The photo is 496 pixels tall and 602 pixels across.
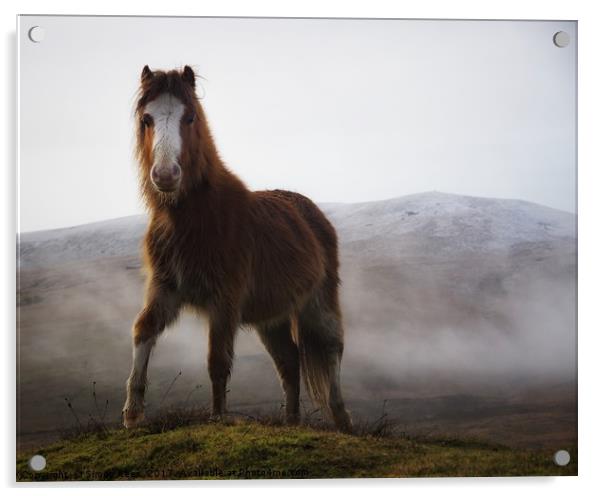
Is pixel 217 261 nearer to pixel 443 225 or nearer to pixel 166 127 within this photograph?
pixel 166 127

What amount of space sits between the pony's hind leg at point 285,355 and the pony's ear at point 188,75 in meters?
1.38

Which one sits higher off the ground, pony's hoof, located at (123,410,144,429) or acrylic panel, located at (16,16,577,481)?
acrylic panel, located at (16,16,577,481)

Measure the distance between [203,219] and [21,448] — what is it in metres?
1.54

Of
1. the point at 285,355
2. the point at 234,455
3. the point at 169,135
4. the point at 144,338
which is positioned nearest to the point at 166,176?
the point at 169,135

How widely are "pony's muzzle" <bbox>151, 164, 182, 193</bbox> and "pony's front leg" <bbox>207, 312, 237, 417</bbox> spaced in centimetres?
70

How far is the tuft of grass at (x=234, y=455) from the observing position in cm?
426

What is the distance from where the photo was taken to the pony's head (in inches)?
164

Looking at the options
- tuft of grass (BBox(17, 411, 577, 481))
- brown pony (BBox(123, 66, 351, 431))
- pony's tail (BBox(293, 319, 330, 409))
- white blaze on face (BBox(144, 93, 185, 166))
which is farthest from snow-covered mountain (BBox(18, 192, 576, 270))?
tuft of grass (BBox(17, 411, 577, 481))

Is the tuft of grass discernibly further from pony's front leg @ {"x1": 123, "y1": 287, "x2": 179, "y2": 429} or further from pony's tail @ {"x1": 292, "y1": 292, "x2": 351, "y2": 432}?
pony's tail @ {"x1": 292, "y1": 292, "x2": 351, "y2": 432}

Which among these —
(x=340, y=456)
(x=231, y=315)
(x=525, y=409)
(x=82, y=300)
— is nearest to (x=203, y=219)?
(x=231, y=315)

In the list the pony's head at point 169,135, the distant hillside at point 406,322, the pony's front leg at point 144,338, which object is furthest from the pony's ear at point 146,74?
the pony's front leg at point 144,338

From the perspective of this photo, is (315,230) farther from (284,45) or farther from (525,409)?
(525,409)

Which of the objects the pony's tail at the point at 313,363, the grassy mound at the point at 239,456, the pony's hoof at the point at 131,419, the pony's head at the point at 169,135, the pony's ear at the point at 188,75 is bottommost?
the grassy mound at the point at 239,456
